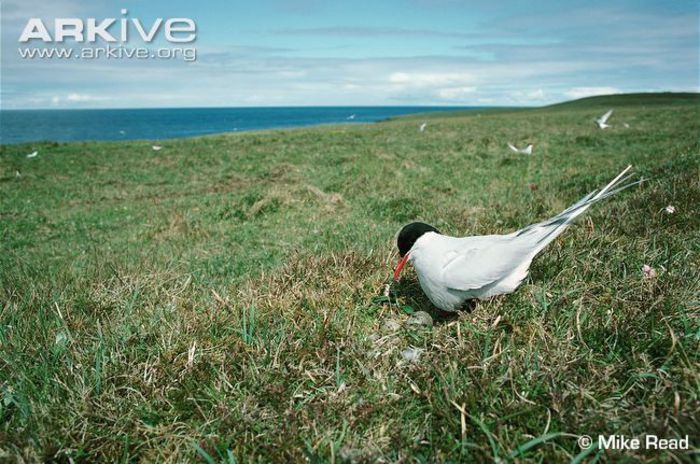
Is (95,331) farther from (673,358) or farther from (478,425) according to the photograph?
(673,358)

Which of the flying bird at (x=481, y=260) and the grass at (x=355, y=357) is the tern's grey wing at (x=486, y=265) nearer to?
the flying bird at (x=481, y=260)

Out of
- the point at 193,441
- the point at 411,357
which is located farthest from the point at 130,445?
the point at 411,357

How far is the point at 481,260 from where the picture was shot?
329 centimetres

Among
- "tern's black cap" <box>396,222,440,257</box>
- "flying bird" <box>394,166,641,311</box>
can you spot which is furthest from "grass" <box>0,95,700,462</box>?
"tern's black cap" <box>396,222,440,257</box>

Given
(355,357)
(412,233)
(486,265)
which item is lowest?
(355,357)

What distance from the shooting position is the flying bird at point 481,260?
3.27m

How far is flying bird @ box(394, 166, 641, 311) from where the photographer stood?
10.7 ft

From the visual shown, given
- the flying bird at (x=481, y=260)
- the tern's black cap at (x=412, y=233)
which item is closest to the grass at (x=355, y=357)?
the flying bird at (x=481, y=260)

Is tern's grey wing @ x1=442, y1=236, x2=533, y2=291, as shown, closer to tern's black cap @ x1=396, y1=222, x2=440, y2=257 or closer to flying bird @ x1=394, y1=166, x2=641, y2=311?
flying bird @ x1=394, y1=166, x2=641, y2=311

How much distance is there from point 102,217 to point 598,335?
34.4ft

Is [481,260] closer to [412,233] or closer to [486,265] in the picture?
[486,265]

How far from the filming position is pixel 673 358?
8.52 ft

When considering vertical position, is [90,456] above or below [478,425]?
below

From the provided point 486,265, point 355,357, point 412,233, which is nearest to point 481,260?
point 486,265
